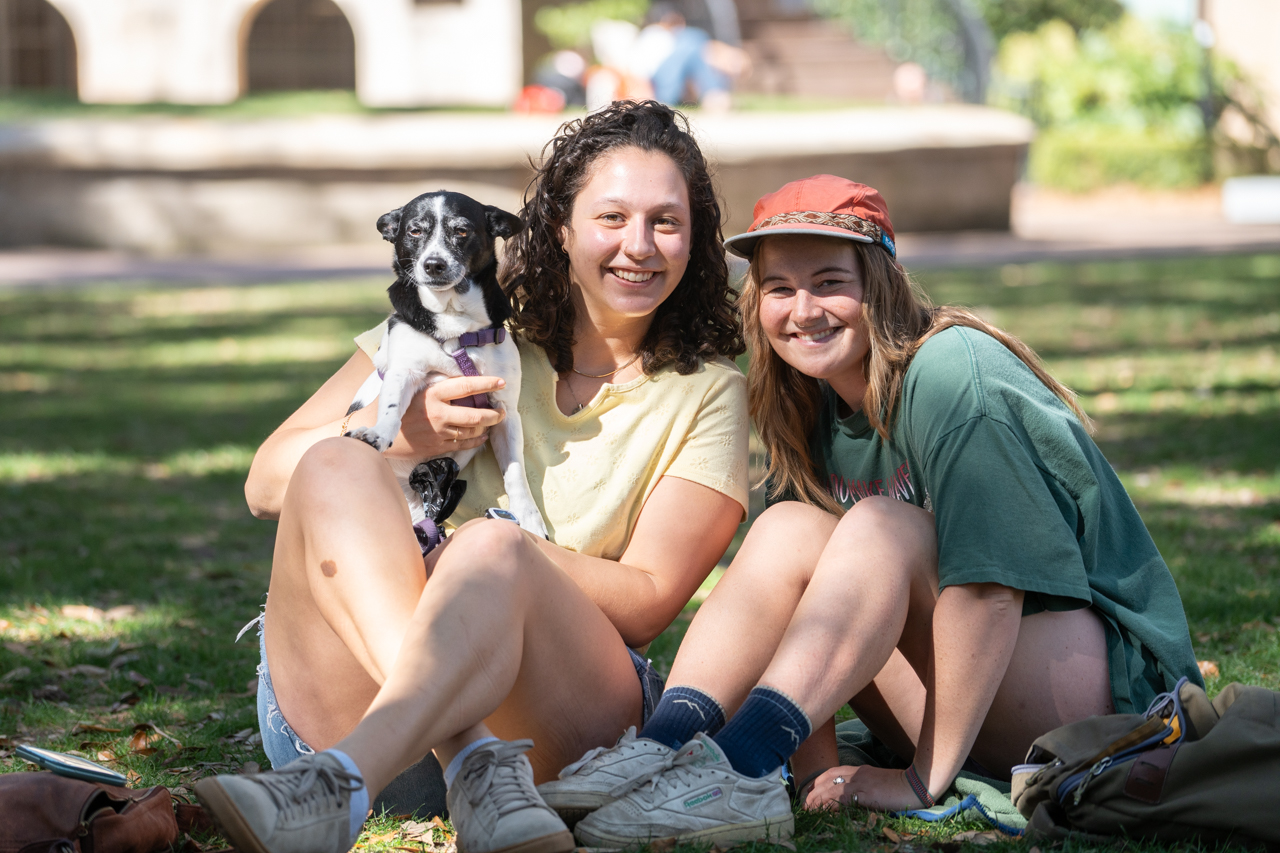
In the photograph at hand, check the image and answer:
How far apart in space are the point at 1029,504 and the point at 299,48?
25.2 meters

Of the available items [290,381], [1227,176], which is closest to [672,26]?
[1227,176]

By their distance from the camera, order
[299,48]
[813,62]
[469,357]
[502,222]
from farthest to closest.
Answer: [299,48], [813,62], [502,222], [469,357]

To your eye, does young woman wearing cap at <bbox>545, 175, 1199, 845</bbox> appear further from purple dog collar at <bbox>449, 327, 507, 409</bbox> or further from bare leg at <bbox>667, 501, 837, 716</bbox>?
purple dog collar at <bbox>449, 327, 507, 409</bbox>

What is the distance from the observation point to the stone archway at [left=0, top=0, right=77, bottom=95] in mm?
24891

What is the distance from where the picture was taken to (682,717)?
2822mm

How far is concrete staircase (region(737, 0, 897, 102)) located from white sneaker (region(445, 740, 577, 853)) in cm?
2055

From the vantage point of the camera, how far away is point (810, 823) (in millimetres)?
2904

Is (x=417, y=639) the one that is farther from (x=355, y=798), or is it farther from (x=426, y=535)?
(x=426, y=535)

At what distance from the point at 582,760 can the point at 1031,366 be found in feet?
4.19

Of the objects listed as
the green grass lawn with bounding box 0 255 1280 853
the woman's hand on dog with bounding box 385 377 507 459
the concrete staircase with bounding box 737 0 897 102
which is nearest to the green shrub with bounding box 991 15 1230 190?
the concrete staircase with bounding box 737 0 897 102

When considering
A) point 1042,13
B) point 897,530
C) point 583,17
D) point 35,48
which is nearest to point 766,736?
point 897,530

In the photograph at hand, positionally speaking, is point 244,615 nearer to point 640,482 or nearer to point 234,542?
point 234,542

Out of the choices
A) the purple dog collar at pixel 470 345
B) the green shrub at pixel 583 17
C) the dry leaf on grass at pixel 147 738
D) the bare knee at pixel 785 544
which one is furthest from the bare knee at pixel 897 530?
the green shrub at pixel 583 17

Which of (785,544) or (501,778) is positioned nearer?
(501,778)
